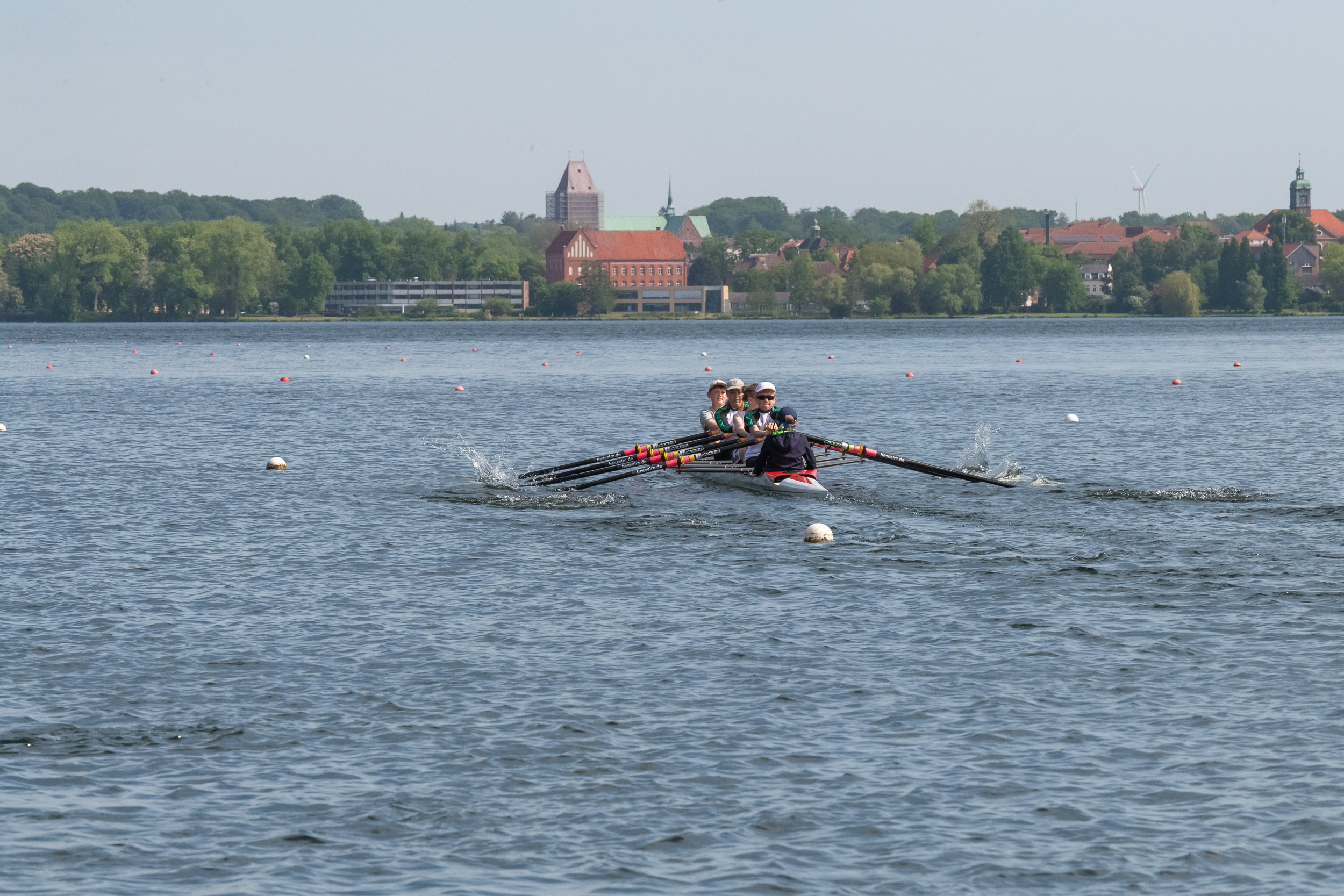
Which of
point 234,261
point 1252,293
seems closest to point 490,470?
point 234,261

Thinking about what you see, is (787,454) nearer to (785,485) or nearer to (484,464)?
(785,485)

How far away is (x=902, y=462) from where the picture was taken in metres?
26.5

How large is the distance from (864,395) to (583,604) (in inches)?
1648

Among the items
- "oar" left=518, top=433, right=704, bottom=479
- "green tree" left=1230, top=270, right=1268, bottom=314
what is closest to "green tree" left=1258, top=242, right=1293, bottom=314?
"green tree" left=1230, top=270, right=1268, bottom=314

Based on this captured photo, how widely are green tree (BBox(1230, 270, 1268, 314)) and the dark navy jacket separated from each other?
18128 centimetres

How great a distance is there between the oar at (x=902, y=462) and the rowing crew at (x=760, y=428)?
1.10 feet

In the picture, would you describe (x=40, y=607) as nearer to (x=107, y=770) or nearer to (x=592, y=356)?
(x=107, y=770)

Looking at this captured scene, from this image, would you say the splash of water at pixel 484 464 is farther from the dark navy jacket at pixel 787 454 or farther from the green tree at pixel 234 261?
Answer: the green tree at pixel 234 261

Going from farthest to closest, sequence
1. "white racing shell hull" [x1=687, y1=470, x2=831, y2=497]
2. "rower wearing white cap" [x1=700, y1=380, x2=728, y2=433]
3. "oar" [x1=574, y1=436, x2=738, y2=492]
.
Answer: "rower wearing white cap" [x1=700, y1=380, x2=728, y2=433] → "oar" [x1=574, y1=436, x2=738, y2=492] → "white racing shell hull" [x1=687, y1=470, x2=831, y2=497]

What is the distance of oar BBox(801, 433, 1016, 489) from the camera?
86.7 feet

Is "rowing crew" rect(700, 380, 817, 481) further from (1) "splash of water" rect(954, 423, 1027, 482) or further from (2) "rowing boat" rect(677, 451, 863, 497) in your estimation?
(1) "splash of water" rect(954, 423, 1027, 482)

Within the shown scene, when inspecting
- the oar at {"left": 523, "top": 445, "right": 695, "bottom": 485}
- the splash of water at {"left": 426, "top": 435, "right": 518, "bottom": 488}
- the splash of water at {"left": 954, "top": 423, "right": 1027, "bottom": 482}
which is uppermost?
the oar at {"left": 523, "top": 445, "right": 695, "bottom": 485}

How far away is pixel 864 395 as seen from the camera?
58.4 m

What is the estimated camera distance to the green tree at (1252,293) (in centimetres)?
19275
